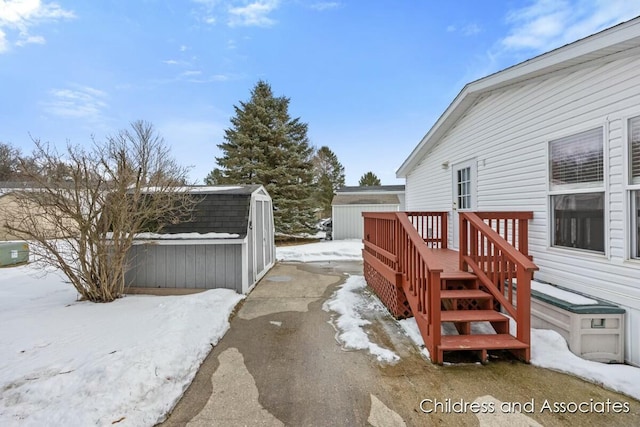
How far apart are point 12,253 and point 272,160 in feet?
35.8

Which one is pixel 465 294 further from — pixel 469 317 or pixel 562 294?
pixel 562 294

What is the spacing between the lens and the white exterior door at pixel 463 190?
544 cm

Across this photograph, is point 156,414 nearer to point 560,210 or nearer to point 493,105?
point 560,210

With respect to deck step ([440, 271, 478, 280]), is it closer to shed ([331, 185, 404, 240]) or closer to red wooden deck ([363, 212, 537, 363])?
red wooden deck ([363, 212, 537, 363])

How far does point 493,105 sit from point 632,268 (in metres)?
3.30

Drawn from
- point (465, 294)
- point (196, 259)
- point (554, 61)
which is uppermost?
point (554, 61)

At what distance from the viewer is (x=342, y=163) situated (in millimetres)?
31016

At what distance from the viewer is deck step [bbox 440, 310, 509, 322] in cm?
297

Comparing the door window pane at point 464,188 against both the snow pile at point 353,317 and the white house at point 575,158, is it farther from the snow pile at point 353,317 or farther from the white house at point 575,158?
the snow pile at point 353,317

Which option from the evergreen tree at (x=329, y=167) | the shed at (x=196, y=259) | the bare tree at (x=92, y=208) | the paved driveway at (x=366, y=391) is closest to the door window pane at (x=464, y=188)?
the paved driveway at (x=366, y=391)

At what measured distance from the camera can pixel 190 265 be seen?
5.28 metres

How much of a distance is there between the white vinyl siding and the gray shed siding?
4917 mm

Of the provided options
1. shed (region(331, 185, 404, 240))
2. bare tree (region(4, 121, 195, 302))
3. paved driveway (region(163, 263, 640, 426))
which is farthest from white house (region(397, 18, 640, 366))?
shed (region(331, 185, 404, 240))

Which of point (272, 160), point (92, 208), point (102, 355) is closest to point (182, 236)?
Answer: point (92, 208)
